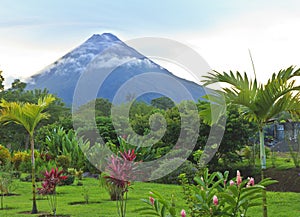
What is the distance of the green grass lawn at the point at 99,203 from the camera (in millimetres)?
7379

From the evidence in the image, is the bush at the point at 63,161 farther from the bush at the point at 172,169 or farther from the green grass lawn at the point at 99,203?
the bush at the point at 172,169

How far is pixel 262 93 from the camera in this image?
5297mm

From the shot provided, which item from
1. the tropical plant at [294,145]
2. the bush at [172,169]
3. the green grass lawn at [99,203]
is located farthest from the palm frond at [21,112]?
the tropical plant at [294,145]

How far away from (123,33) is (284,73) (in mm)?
8392

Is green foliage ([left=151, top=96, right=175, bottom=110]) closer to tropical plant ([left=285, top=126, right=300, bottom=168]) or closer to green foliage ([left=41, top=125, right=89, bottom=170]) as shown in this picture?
tropical plant ([left=285, top=126, right=300, bottom=168])

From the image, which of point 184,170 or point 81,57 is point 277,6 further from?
point 81,57

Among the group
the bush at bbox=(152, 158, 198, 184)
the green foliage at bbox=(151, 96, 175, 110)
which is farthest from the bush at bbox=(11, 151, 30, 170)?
the green foliage at bbox=(151, 96, 175, 110)

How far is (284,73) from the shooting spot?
5340 millimetres

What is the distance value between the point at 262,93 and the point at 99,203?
14.0 ft

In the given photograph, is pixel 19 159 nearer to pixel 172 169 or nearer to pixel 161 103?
pixel 172 169

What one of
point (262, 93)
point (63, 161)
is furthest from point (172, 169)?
point (262, 93)

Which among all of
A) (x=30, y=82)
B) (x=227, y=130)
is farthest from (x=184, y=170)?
(x=30, y=82)

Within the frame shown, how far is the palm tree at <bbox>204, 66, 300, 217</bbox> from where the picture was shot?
5.30m

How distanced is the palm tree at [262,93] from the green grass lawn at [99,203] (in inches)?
86.4
